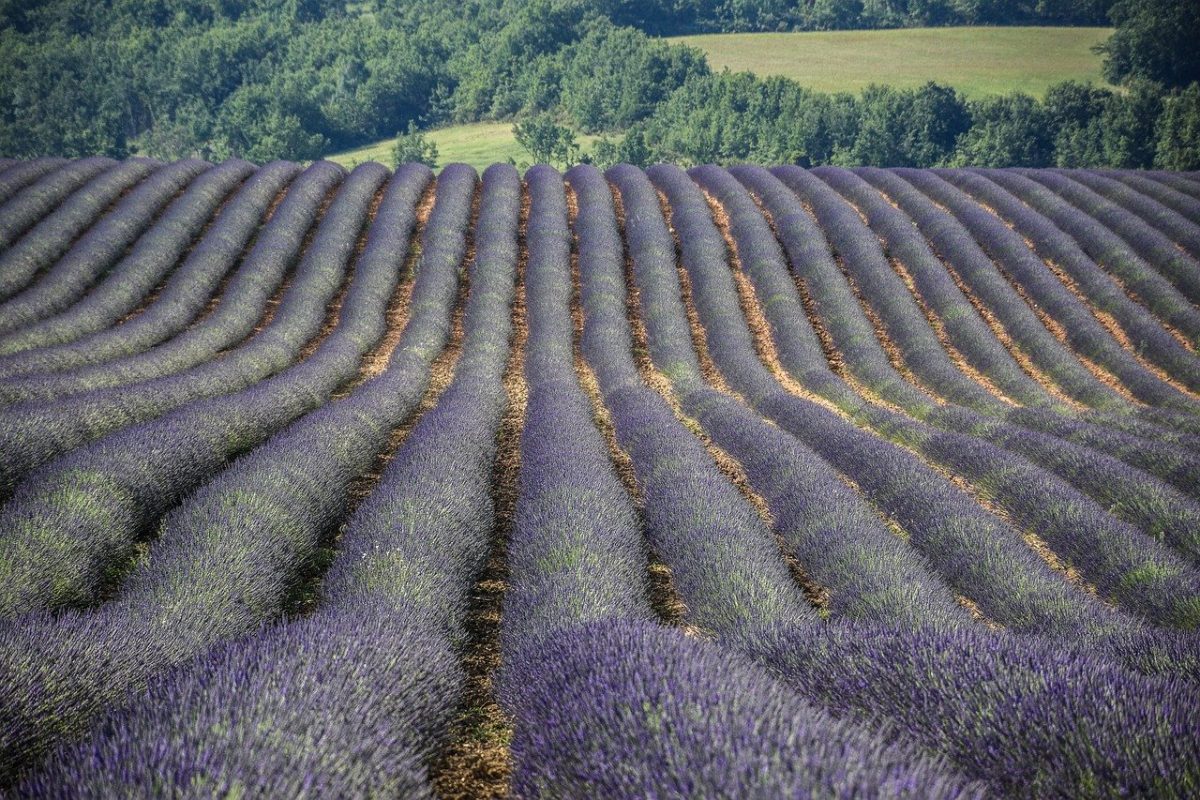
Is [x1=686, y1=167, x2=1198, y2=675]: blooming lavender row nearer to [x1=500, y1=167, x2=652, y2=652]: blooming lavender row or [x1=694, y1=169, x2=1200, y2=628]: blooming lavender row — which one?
[x1=694, y1=169, x2=1200, y2=628]: blooming lavender row

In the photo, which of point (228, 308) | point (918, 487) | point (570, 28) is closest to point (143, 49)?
point (570, 28)

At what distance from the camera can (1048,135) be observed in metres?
62.0

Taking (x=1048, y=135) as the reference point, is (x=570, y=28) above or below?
above

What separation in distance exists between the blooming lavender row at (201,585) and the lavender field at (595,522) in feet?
0.10

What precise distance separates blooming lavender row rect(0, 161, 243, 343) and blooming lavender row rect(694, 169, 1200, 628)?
15.8 metres

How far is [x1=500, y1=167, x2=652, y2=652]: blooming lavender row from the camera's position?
5.15 m

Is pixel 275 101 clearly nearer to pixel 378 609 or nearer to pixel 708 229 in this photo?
pixel 708 229

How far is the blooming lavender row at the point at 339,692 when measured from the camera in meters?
2.54

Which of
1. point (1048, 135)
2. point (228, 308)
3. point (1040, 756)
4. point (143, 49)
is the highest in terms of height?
point (143, 49)

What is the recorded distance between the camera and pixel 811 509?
786 centimetres

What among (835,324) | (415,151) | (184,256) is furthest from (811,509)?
(415,151)

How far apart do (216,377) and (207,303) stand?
9237 millimetres

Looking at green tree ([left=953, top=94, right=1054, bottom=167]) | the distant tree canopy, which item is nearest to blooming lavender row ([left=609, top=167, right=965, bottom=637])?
the distant tree canopy

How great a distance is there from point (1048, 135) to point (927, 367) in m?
55.0
